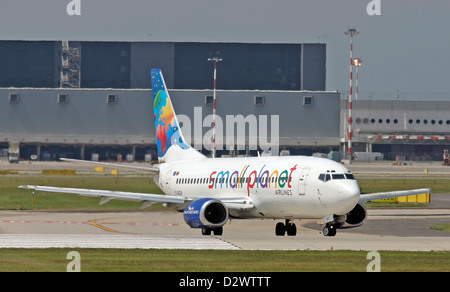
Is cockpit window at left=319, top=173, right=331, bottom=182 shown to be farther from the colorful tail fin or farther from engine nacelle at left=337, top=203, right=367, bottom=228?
the colorful tail fin

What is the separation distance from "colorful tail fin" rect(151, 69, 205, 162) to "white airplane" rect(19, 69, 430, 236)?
231 cm

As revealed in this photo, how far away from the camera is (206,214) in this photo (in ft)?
157

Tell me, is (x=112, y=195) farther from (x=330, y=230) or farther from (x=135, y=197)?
(x=330, y=230)

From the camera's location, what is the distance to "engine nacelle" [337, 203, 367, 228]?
1860 inches

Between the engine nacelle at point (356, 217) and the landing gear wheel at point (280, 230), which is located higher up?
the engine nacelle at point (356, 217)

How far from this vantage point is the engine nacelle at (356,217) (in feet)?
155

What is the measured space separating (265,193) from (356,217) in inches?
187

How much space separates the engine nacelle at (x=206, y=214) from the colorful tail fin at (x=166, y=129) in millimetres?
11171

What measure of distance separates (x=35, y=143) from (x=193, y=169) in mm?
134007

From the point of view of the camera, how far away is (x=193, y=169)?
184ft

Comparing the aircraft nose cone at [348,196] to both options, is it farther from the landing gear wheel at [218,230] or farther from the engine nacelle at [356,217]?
the landing gear wheel at [218,230]

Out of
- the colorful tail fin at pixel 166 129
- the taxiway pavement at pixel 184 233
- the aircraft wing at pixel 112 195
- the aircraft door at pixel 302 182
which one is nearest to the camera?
the taxiway pavement at pixel 184 233

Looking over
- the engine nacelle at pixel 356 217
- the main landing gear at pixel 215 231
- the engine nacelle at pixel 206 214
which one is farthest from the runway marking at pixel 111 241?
the engine nacelle at pixel 356 217
